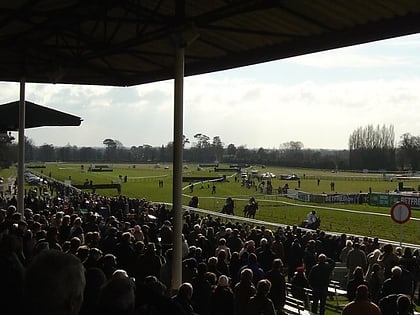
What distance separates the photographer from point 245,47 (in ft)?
32.2

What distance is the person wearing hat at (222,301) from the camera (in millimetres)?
5750

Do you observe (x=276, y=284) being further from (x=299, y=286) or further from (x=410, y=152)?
(x=410, y=152)

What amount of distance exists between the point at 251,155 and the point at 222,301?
4879 inches

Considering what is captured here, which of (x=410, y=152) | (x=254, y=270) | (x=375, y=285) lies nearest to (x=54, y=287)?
(x=254, y=270)

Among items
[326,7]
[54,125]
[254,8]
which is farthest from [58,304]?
[54,125]

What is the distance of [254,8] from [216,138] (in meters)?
124

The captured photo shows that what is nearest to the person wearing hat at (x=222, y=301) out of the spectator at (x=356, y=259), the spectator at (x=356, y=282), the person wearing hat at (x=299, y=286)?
the spectator at (x=356, y=282)

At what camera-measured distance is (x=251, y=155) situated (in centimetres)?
12938

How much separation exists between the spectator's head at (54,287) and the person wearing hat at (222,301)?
4.03 m

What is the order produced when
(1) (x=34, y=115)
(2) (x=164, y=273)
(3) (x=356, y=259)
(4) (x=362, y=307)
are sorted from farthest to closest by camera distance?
(1) (x=34, y=115)
(3) (x=356, y=259)
(2) (x=164, y=273)
(4) (x=362, y=307)

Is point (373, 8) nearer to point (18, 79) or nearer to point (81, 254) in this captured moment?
point (81, 254)

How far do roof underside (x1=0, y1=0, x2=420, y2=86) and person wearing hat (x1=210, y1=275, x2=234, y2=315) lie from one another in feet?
10.9

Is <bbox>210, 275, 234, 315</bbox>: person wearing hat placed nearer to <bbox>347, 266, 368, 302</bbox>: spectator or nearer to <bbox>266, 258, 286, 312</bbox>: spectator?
<bbox>266, 258, 286, 312</bbox>: spectator

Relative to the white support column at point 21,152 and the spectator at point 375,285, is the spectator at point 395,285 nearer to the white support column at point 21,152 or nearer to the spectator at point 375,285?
the spectator at point 375,285
